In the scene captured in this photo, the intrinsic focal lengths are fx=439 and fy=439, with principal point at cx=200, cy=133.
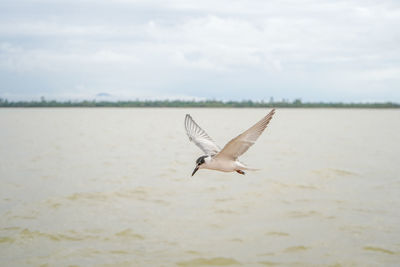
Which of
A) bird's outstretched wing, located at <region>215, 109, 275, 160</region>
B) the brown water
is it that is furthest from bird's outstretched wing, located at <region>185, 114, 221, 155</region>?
the brown water

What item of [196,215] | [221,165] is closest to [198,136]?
[221,165]

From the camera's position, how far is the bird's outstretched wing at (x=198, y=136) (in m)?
9.40

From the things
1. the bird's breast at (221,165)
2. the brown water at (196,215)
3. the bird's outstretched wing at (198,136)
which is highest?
the bird's outstretched wing at (198,136)

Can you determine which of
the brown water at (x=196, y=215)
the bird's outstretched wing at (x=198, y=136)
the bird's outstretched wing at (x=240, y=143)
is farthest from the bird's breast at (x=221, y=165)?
the brown water at (x=196, y=215)

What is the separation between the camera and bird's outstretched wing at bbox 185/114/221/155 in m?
9.40

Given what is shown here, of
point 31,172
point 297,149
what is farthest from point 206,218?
point 297,149

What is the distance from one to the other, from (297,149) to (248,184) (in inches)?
803

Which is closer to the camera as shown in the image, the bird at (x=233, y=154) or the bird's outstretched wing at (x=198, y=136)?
the bird at (x=233, y=154)

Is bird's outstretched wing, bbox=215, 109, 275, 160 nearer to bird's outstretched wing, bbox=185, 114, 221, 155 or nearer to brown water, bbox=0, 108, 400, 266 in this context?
bird's outstretched wing, bbox=185, 114, 221, 155

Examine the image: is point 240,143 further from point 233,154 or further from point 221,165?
point 221,165

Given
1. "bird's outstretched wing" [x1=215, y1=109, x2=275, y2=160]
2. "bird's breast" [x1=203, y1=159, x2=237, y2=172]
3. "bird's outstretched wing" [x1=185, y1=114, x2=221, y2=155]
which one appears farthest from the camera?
"bird's outstretched wing" [x1=185, y1=114, x2=221, y2=155]

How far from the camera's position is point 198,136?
10.2m

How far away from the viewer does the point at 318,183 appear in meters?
27.0

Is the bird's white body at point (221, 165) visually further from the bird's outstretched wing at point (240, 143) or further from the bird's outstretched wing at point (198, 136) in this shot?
the bird's outstretched wing at point (198, 136)
